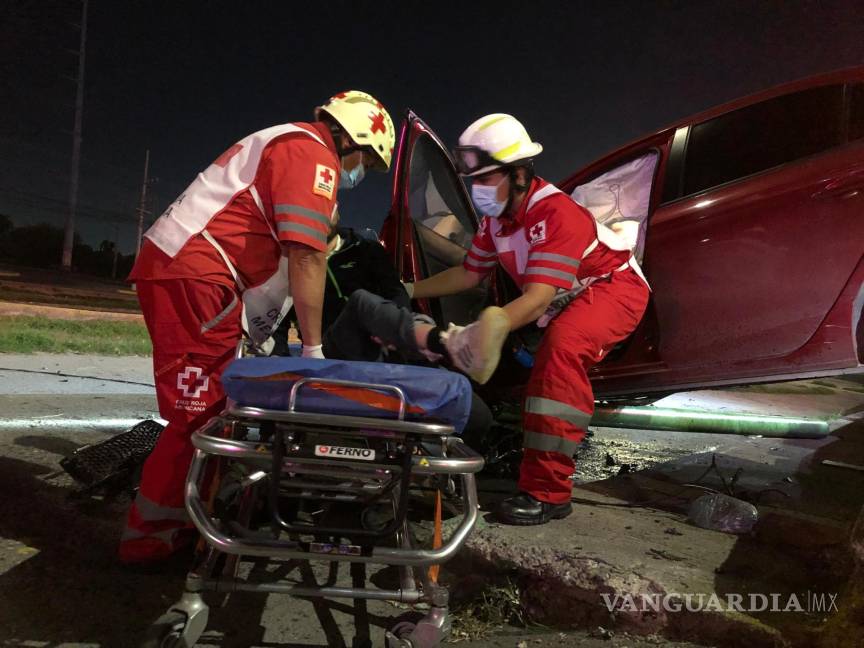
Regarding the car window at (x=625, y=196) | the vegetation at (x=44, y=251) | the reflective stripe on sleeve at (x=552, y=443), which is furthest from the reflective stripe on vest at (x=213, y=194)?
the vegetation at (x=44, y=251)

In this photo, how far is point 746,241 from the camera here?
2564 mm

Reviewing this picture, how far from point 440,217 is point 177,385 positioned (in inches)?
83.9

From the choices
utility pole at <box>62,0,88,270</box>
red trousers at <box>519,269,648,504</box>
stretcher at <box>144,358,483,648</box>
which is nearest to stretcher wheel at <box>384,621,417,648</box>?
stretcher at <box>144,358,483,648</box>

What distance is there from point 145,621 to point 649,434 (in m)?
4.83

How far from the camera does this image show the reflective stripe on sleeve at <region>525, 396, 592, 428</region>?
2.31 m

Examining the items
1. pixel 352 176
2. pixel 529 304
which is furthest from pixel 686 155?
pixel 352 176

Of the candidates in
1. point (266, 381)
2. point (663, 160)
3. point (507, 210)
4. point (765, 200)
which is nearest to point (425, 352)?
point (266, 381)

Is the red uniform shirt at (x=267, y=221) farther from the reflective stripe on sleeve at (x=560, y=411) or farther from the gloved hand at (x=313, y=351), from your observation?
the reflective stripe on sleeve at (x=560, y=411)

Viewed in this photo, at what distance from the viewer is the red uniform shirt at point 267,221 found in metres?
2.14

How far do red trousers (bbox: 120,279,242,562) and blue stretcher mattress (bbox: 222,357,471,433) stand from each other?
82 cm

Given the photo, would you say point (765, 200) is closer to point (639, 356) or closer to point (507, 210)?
point (639, 356)

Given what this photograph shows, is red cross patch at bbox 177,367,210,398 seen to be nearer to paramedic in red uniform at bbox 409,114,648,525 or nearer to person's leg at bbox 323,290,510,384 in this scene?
person's leg at bbox 323,290,510,384

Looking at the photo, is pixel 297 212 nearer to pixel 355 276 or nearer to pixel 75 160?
pixel 355 276

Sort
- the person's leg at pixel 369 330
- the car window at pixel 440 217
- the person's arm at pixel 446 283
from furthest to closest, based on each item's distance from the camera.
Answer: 1. the car window at pixel 440 217
2. the person's arm at pixel 446 283
3. the person's leg at pixel 369 330
